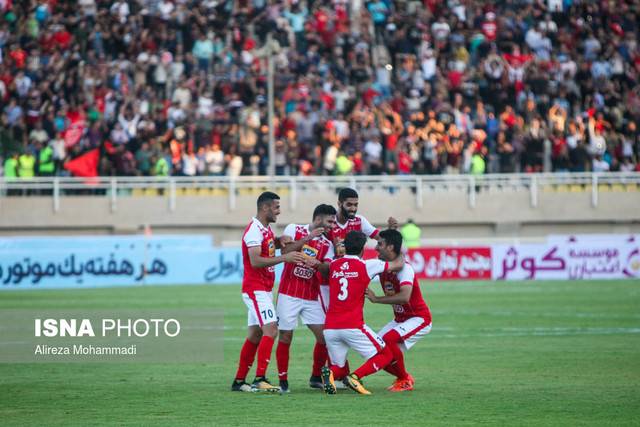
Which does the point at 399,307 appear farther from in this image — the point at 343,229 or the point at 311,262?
the point at 311,262

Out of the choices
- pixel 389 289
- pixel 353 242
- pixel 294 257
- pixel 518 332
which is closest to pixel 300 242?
pixel 294 257

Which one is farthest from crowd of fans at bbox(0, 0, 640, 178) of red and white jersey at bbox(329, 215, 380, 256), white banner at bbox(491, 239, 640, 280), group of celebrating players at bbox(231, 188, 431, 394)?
group of celebrating players at bbox(231, 188, 431, 394)

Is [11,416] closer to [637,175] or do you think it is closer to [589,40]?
[637,175]

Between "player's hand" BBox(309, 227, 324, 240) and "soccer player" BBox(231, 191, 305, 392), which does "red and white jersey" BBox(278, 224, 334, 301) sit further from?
"player's hand" BBox(309, 227, 324, 240)

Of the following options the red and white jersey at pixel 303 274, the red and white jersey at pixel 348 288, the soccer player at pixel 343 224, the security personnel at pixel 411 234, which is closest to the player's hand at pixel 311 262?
the red and white jersey at pixel 303 274

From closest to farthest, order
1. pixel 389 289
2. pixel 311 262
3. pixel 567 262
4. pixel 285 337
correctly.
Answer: pixel 311 262
pixel 285 337
pixel 389 289
pixel 567 262

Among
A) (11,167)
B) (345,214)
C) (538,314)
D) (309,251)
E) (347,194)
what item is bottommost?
(538,314)

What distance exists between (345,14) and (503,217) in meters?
7.93

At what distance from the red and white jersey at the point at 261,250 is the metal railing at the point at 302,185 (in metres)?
21.9

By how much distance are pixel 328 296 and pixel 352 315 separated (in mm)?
760

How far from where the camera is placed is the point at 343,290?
494 inches

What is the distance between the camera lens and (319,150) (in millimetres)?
36031

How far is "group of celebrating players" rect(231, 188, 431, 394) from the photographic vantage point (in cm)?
1252

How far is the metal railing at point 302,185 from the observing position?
3497 cm
